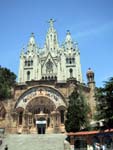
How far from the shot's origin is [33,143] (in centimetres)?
2614

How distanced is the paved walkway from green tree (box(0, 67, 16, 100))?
1138 centimetres

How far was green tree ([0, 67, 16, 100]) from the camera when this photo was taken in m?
39.5

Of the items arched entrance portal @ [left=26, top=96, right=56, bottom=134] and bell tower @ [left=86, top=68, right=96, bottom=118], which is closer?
arched entrance portal @ [left=26, top=96, right=56, bottom=134]

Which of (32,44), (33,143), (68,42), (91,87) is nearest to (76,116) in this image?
(33,143)

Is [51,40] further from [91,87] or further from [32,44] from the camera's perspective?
[91,87]

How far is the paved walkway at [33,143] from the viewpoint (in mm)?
24594

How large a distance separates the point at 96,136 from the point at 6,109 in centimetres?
1925

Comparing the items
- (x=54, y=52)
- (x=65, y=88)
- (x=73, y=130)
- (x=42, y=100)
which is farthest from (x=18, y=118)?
(x=54, y=52)

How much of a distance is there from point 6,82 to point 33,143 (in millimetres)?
19510

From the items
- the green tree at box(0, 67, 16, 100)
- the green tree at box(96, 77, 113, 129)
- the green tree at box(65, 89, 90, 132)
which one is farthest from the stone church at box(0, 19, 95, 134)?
the green tree at box(96, 77, 113, 129)

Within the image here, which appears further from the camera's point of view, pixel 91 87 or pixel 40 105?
pixel 91 87

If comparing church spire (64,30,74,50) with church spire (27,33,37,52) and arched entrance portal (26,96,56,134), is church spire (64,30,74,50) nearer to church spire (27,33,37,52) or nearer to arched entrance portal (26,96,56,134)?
church spire (27,33,37,52)

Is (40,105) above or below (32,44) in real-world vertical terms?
below

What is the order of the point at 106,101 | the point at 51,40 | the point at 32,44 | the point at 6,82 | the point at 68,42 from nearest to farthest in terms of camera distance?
1. the point at 106,101
2. the point at 6,82
3. the point at 32,44
4. the point at 68,42
5. the point at 51,40
